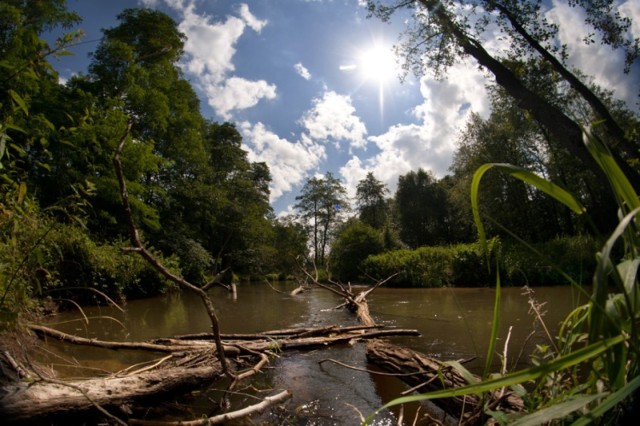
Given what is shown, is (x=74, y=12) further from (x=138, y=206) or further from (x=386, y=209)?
(x=386, y=209)

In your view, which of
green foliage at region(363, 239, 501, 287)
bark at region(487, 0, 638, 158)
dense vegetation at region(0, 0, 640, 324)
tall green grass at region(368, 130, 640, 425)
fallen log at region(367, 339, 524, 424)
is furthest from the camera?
green foliage at region(363, 239, 501, 287)

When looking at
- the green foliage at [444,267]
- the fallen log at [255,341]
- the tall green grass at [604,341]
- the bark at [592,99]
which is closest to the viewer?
the tall green grass at [604,341]

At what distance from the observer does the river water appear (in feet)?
10.1

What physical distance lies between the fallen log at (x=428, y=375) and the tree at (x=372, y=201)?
4957 centimetres

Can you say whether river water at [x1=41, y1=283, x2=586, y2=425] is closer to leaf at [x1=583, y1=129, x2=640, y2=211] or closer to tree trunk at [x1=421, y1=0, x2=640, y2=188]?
leaf at [x1=583, y1=129, x2=640, y2=211]

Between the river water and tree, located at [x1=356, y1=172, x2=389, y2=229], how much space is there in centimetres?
4316

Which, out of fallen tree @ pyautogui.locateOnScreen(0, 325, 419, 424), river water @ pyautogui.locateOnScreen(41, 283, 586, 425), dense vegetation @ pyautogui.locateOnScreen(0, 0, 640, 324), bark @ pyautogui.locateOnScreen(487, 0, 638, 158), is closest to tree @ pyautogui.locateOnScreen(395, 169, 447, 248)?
dense vegetation @ pyautogui.locateOnScreen(0, 0, 640, 324)

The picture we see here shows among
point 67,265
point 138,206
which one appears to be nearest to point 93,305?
point 67,265

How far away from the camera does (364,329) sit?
581cm

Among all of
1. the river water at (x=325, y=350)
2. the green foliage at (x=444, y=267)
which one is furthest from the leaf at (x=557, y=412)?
the green foliage at (x=444, y=267)

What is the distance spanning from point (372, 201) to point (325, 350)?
50.2m

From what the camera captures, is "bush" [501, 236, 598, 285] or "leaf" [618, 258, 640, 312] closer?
"leaf" [618, 258, 640, 312]

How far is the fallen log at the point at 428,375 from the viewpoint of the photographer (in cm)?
202

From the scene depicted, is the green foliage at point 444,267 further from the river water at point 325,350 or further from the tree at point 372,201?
the tree at point 372,201
